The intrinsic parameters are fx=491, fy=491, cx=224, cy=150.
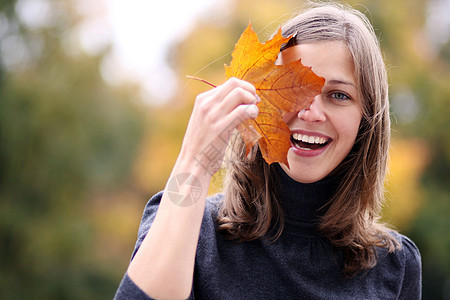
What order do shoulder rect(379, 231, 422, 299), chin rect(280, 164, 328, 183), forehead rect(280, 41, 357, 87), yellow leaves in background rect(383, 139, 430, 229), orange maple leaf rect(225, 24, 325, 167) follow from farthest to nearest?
yellow leaves in background rect(383, 139, 430, 229)
shoulder rect(379, 231, 422, 299)
chin rect(280, 164, 328, 183)
forehead rect(280, 41, 357, 87)
orange maple leaf rect(225, 24, 325, 167)

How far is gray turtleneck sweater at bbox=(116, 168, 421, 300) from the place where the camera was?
1.65m

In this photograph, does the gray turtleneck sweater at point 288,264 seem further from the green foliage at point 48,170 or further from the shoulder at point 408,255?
the green foliage at point 48,170

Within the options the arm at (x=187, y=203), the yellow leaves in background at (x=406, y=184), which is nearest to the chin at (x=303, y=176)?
the arm at (x=187, y=203)

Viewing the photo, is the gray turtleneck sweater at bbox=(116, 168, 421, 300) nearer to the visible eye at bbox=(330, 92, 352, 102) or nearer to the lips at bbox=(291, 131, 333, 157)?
the lips at bbox=(291, 131, 333, 157)

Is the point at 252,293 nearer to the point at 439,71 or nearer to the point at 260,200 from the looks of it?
the point at 260,200

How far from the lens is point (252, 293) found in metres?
1.69

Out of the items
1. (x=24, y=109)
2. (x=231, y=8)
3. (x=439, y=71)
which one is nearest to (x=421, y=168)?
(x=439, y=71)

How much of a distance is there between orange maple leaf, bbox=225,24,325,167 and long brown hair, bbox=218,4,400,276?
0.71 ft

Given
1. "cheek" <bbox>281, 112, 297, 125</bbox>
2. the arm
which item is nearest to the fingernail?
the arm

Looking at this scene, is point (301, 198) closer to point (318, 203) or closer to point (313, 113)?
point (318, 203)

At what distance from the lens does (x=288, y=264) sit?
69.4 inches

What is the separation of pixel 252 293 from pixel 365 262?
1.59ft

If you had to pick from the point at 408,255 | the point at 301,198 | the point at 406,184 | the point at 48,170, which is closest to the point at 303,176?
the point at 301,198

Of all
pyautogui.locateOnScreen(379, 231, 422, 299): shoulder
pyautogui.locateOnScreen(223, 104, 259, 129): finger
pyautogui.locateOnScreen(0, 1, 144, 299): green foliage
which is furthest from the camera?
pyautogui.locateOnScreen(0, 1, 144, 299): green foliage
